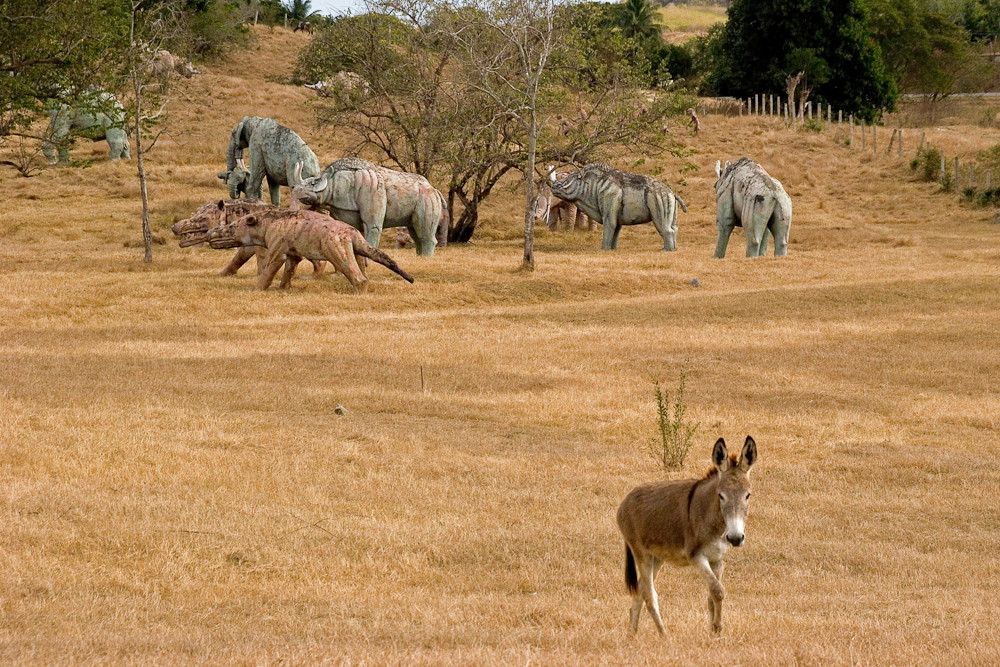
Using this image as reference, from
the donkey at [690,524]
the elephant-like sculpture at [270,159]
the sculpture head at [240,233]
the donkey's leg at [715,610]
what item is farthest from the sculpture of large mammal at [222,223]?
the donkey's leg at [715,610]

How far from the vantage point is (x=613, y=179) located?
34562 mm

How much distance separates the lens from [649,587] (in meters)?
7.35

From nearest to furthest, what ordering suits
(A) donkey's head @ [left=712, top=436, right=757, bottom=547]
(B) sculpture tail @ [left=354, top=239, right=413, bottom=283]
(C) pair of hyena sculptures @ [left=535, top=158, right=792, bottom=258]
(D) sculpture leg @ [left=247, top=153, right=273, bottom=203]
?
(A) donkey's head @ [left=712, top=436, right=757, bottom=547] → (B) sculpture tail @ [left=354, top=239, right=413, bottom=283] → (C) pair of hyena sculptures @ [left=535, top=158, right=792, bottom=258] → (D) sculpture leg @ [left=247, top=153, right=273, bottom=203]

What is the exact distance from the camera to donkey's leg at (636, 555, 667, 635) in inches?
284

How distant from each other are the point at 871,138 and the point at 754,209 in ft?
81.5

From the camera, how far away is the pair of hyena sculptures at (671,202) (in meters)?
31.6

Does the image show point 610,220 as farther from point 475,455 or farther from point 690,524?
point 690,524

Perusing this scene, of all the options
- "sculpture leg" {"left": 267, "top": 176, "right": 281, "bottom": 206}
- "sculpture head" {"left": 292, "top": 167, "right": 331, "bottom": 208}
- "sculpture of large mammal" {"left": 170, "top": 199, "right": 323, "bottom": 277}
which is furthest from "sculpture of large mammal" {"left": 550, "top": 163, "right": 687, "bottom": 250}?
"sculpture of large mammal" {"left": 170, "top": 199, "right": 323, "bottom": 277}

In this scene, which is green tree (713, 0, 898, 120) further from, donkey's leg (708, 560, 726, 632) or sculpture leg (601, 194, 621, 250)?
donkey's leg (708, 560, 726, 632)

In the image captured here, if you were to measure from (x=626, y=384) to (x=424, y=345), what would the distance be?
13.7ft

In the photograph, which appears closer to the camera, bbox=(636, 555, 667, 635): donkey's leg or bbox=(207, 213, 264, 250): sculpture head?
bbox=(636, 555, 667, 635): donkey's leg

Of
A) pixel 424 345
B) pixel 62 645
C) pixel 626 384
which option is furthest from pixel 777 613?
pixel 424 345

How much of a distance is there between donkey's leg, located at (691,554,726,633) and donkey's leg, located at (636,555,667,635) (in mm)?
336

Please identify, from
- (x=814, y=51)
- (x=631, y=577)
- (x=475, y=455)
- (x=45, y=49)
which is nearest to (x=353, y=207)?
(x=45, y=49)
